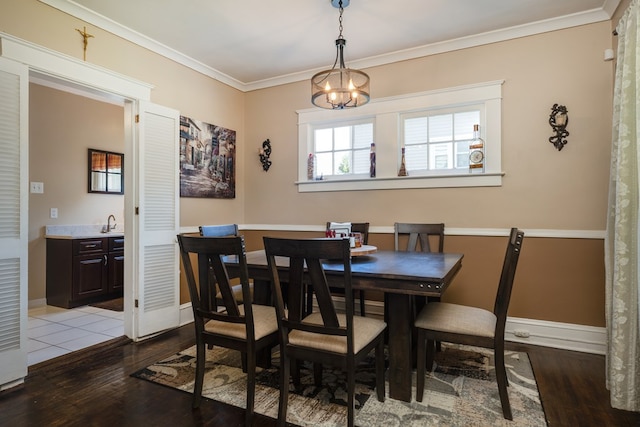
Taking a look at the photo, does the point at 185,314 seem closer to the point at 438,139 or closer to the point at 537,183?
the point at 438,139

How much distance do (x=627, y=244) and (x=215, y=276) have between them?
2.23 m

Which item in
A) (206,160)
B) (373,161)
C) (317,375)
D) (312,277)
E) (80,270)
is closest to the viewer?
(312,277)

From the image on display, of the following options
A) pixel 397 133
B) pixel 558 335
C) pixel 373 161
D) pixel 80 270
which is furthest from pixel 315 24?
pixel 80 270

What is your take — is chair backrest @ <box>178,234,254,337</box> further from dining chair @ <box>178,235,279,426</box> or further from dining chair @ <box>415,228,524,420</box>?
dining chair @ <box>415,228,524,420</box>

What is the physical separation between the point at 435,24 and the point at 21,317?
3735mm

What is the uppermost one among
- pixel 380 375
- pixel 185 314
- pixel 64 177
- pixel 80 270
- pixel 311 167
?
pixel 311 167

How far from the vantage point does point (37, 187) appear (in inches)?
162

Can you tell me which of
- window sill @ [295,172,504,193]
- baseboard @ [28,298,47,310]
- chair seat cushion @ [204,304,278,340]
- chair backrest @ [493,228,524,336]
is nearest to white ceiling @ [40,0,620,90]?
window sill @ [295,172,504,193]

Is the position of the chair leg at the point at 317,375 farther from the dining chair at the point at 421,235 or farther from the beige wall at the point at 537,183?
the beige wall at the point at 537,183

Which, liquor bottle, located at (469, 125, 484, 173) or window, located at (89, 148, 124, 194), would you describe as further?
window, located at (89, 148, 124, 194)

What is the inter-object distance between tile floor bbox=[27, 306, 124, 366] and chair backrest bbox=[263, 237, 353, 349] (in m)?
2.14

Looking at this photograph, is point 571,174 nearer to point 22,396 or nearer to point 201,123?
point 201,123

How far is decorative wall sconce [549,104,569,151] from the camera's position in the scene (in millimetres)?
2820

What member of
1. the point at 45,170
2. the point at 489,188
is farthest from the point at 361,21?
the point at 45,170
